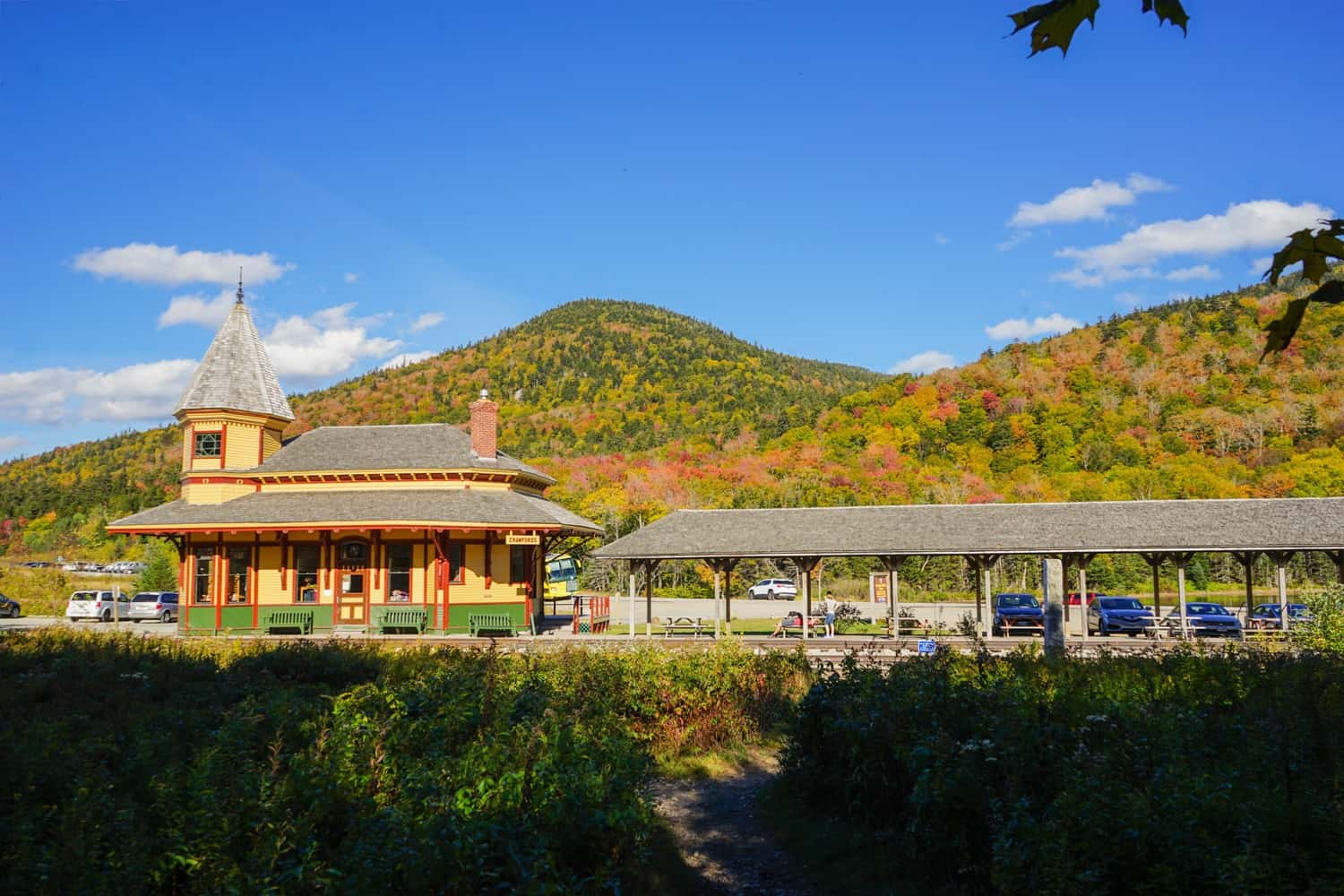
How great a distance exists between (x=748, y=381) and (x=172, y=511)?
64.7 metres

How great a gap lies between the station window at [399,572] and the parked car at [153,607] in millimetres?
15034

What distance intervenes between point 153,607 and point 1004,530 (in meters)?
34.7

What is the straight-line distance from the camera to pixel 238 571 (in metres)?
31.1

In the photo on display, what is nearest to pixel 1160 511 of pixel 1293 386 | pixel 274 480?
pixel 274 480

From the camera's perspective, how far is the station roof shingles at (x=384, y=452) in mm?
31500

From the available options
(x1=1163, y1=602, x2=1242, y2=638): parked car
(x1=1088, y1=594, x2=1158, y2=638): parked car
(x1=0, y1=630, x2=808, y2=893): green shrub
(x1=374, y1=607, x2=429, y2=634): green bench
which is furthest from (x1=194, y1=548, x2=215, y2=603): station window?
(x1=1163, y1=602, x2=1242, y2=638): parked car

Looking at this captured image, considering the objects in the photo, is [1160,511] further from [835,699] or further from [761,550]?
[835,699]

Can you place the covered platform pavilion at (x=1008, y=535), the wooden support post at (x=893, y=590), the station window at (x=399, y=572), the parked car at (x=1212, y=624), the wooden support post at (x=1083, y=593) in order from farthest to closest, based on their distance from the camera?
the station window at (x=399, y=572) < the parked car at (x=1212, y=624) < the wooden support post at (x=893, y=590) < the covered platform pavilion at (x=1008, y=535) < the wooden support post at (x=1083, y=593)

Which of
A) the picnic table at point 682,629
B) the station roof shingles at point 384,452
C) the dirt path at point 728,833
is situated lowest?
the dirt path at point 728,833

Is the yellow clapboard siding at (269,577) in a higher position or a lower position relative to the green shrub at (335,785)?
higher

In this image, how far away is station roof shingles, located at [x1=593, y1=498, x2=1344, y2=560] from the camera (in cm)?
2416

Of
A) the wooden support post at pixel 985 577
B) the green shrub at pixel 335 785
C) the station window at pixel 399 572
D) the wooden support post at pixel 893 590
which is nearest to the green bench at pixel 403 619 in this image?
the station window at pixel 399 572

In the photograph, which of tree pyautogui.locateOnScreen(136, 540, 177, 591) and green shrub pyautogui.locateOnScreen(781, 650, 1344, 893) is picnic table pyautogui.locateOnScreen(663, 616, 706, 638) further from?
tree pyautogui.locateOnScreen(136, 540, 177, 591)

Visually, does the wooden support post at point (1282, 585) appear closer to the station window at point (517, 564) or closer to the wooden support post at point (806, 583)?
the wooden support post at point (806, 583)
